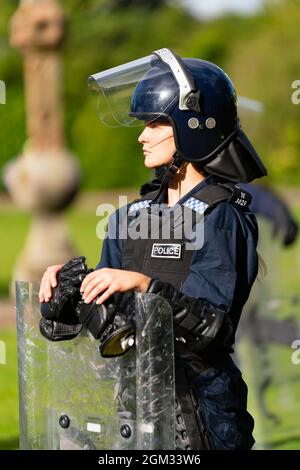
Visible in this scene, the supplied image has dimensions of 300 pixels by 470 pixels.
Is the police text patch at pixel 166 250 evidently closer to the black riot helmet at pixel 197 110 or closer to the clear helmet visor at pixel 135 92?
the black riot helmet at pixel 197 110

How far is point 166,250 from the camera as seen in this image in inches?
147

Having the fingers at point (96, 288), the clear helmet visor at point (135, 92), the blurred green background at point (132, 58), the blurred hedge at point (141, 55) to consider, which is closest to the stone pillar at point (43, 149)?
the clear helmet visor at point (135, 92)

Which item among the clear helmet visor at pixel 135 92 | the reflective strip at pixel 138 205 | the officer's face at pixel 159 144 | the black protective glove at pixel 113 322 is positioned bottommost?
the black protective glove at pixel 113 322

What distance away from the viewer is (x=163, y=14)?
47.3 m

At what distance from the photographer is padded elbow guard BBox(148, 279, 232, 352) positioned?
11.3ft

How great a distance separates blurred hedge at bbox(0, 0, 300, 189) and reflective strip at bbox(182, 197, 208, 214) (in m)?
31.6

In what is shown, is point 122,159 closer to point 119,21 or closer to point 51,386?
point 119,21

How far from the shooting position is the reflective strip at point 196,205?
3.75 metres

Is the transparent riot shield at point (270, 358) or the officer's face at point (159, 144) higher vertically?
the officer's face at point (159, 144)

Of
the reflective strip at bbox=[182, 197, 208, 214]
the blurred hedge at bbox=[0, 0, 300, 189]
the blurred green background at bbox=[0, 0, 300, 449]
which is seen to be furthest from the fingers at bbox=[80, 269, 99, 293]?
the blurred hedge at bbox=[0, 0, 300, 189]

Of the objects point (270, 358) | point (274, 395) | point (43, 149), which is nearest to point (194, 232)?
point (270, 358)

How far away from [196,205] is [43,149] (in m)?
14.5

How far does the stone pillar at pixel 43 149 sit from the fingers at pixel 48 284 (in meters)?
13.4

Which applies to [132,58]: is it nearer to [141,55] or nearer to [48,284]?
[141,55]
